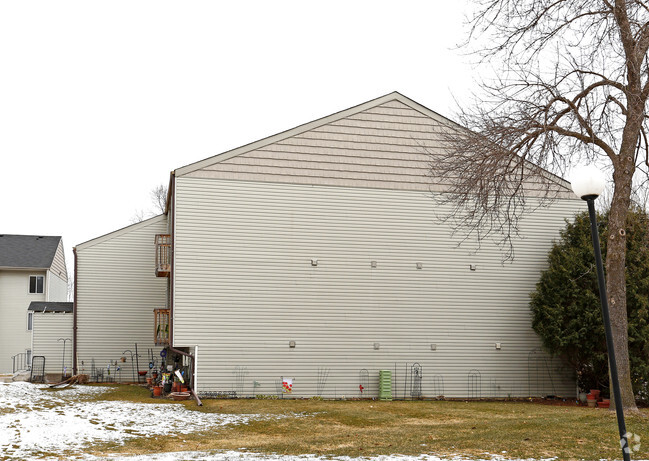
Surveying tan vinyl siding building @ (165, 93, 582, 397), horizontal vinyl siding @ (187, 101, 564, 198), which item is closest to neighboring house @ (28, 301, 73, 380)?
tan vinyl siding building @ (165, 93, 582, 397)

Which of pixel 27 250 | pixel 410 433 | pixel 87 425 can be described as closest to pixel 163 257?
pixel 87 425

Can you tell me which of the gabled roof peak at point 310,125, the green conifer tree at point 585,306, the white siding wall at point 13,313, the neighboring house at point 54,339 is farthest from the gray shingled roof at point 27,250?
the green conifer tree at point 585,306

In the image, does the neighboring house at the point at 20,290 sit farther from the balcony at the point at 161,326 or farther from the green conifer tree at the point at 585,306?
the green conifer tree at the point at 585,306

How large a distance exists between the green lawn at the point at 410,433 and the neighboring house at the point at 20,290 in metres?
17.2

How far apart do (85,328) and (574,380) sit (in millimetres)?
15846

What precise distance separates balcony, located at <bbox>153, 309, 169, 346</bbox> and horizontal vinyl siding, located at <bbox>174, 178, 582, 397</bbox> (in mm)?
3221

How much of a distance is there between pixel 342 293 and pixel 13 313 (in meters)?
18.5

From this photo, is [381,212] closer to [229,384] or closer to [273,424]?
[229,384]

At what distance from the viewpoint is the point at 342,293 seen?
18156 millimetres

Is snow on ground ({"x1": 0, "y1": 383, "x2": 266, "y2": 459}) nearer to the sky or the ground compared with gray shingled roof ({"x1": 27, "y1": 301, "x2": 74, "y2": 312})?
nearer to the ground

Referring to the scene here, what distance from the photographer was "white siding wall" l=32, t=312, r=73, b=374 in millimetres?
21766

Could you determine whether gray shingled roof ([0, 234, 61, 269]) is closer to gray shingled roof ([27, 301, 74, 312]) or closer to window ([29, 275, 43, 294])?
window ([29, 275, 43, 294])

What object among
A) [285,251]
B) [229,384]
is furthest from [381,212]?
[229,384]

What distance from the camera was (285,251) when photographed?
59.1 feet
